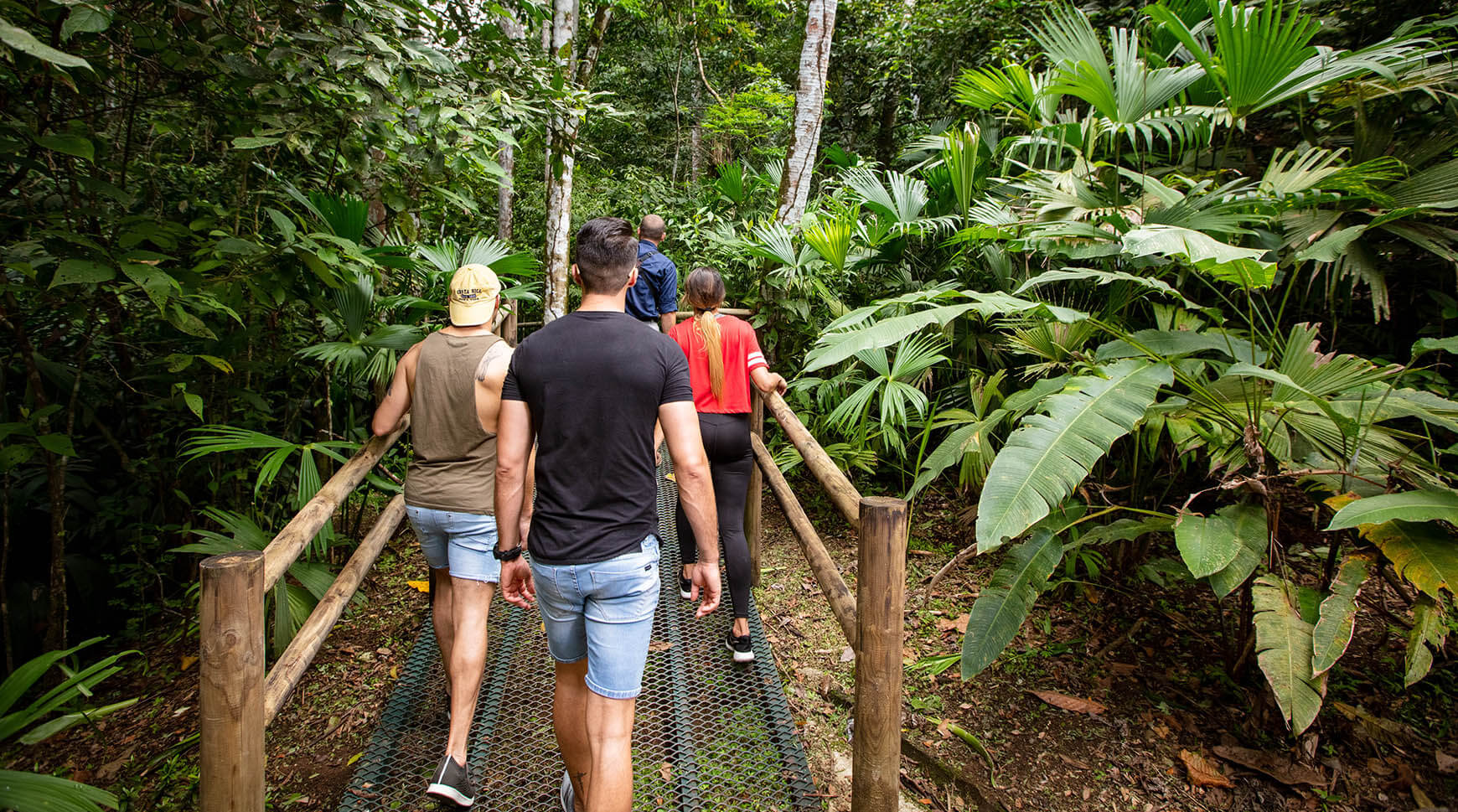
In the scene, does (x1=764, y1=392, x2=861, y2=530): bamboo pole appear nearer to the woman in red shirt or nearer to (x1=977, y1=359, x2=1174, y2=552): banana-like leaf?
the woman in red shirt

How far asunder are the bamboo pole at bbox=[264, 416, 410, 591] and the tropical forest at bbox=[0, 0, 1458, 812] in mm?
19

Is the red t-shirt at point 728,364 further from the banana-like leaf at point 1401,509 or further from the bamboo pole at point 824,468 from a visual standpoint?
the banana-like leaf at point 1401,509

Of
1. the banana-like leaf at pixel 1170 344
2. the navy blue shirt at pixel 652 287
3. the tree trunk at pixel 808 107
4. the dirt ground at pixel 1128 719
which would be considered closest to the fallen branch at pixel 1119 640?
the dirt ground at pixel 1128 719

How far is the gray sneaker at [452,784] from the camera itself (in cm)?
226

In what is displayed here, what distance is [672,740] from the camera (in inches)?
109

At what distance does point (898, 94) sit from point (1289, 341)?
26.6 feet

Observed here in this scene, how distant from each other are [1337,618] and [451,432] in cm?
307

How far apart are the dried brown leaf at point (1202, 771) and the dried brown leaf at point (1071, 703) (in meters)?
0.36

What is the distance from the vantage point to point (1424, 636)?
2092 millimetres

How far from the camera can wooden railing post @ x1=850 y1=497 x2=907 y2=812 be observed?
6.20ft

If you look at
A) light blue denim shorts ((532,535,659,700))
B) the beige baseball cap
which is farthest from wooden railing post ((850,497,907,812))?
the beige baseball cap

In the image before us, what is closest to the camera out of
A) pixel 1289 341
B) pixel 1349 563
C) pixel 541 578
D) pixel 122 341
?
pixel 541 578

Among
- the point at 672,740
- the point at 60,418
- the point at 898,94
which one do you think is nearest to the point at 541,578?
the point at 672,740

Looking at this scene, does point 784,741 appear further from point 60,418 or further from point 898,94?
point 898,94
